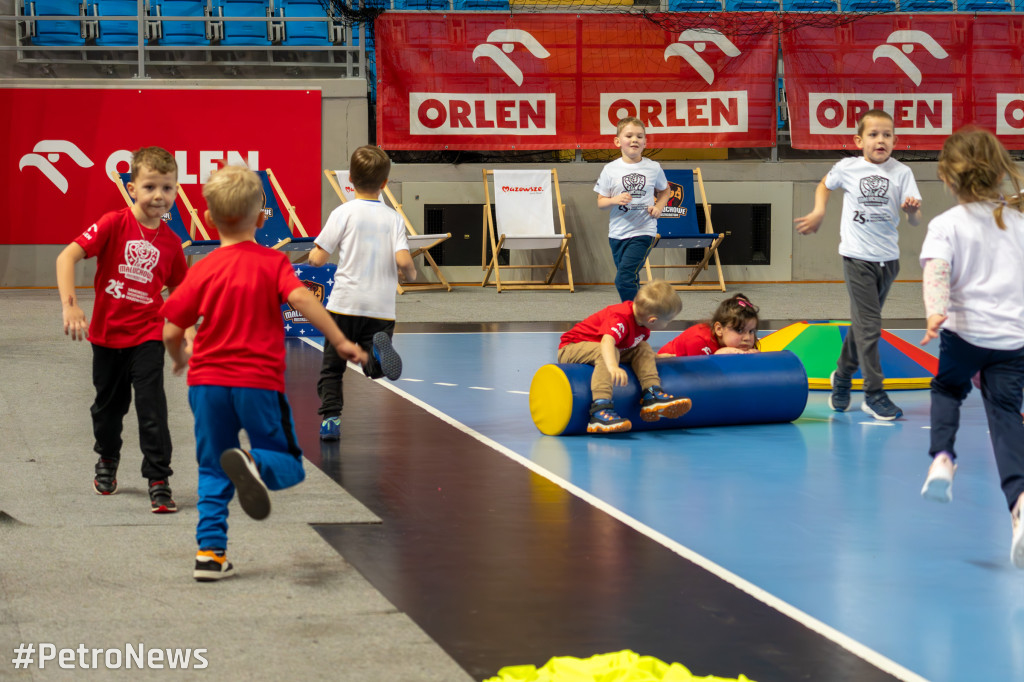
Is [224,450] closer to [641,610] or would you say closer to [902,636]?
[641,610]

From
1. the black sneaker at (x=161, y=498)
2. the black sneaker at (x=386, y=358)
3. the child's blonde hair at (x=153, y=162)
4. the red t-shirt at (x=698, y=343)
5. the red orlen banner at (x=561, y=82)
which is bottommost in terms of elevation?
the black sneaker at (x=161, y=498)

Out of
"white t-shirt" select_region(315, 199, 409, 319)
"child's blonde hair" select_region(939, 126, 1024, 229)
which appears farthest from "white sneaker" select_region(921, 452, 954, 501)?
"white t-shirt" select_region(315, 199, 409, 319)

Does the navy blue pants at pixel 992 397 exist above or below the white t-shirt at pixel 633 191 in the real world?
below

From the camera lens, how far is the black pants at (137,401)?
4871 mm

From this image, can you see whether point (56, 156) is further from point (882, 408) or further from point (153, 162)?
point (882, 408)

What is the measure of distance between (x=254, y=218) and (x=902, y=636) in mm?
2368

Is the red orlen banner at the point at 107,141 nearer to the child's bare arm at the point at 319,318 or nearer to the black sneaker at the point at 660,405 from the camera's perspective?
the black sneaker at the point at 660,405

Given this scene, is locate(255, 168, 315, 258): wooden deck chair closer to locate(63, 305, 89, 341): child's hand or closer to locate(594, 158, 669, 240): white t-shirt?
locate(594, 158, 669, 240): white t-shirt

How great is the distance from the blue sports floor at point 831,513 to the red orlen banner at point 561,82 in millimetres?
7799

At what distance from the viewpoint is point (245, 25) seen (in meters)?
16.6

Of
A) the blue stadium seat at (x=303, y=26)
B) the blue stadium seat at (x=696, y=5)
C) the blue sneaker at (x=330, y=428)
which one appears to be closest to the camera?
the blue sneaker at (x=330, y=428)

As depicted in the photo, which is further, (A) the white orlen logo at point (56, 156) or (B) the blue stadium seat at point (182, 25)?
(B) the blue stadium seat at point (182, 25)

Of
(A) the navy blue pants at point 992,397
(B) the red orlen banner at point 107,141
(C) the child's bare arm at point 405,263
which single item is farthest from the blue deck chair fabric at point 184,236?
(A) the navy blue pants at point 992,397

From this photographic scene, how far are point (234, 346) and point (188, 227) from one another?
11.5m
